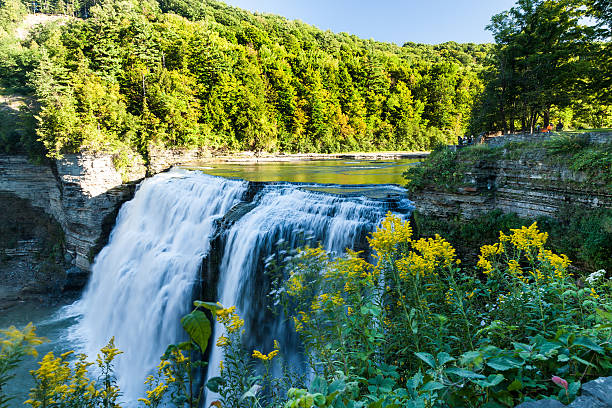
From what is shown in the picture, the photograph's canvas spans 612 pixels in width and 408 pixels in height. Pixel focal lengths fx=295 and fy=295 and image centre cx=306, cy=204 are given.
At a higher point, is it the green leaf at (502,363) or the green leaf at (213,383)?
the green leaf at (502,363)

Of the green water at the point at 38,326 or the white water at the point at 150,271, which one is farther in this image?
the white water at the point at 150,271

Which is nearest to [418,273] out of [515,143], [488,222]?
[488,222]

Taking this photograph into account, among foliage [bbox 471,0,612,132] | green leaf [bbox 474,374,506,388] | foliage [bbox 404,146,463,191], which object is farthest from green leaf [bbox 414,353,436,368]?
foliage [bbox 471,0,612,132]

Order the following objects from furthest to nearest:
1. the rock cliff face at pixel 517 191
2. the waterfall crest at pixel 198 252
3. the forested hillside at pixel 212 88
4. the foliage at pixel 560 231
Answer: the forested hillside at pixel 212 88 < the waterfall crest at pixel 198 252 < the rock cliff face at pixel 517 191 < the foliage at pixel 560 231

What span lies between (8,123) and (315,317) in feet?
81.2

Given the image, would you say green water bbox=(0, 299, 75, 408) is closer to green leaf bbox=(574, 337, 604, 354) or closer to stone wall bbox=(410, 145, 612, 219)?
green leaf bbox=(574, 337, 604, 354)

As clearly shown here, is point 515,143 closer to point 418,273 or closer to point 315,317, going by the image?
point 418,273

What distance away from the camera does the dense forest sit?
14.1 m

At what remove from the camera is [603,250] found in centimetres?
550

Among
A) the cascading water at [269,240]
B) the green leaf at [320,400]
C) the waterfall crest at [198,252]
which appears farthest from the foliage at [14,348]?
the cascading water at [269,240]

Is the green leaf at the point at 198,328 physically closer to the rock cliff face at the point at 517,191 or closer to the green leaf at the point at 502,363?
the green leaf at the point at 502,363

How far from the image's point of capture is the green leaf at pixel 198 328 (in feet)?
5.06

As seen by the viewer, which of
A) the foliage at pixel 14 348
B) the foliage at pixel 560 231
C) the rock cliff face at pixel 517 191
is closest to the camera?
the foliage at pixel 14 348

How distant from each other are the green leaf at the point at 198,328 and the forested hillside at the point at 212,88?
18754mm
